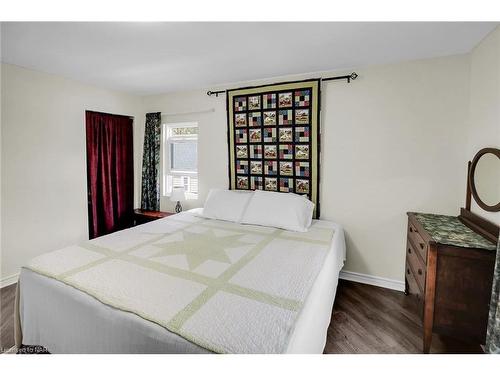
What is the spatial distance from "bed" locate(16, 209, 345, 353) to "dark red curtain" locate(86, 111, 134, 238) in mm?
1539

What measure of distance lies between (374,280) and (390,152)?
1.34m

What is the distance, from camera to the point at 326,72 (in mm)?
2684

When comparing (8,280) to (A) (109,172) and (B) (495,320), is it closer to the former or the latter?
(A) (109,172)

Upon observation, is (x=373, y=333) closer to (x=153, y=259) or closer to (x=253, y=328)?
(x=253, y=328)

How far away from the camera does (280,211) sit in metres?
2.57

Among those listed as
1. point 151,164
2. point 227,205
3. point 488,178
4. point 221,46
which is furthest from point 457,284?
point 151,164

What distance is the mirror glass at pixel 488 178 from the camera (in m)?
1.73

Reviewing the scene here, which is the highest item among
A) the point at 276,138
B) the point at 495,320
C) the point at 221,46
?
the point at 221,46

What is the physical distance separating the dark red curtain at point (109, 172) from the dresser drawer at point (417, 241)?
143 inches

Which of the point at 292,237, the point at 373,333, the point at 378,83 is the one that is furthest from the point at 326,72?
the point at 373,333

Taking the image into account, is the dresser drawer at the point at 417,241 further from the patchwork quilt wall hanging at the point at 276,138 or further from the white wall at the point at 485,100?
the patchwork quilt wall hanging at the point at 276,138

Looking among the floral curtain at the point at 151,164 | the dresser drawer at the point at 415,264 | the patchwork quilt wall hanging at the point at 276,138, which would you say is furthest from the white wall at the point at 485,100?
the floral curtain at the point at 151,164
